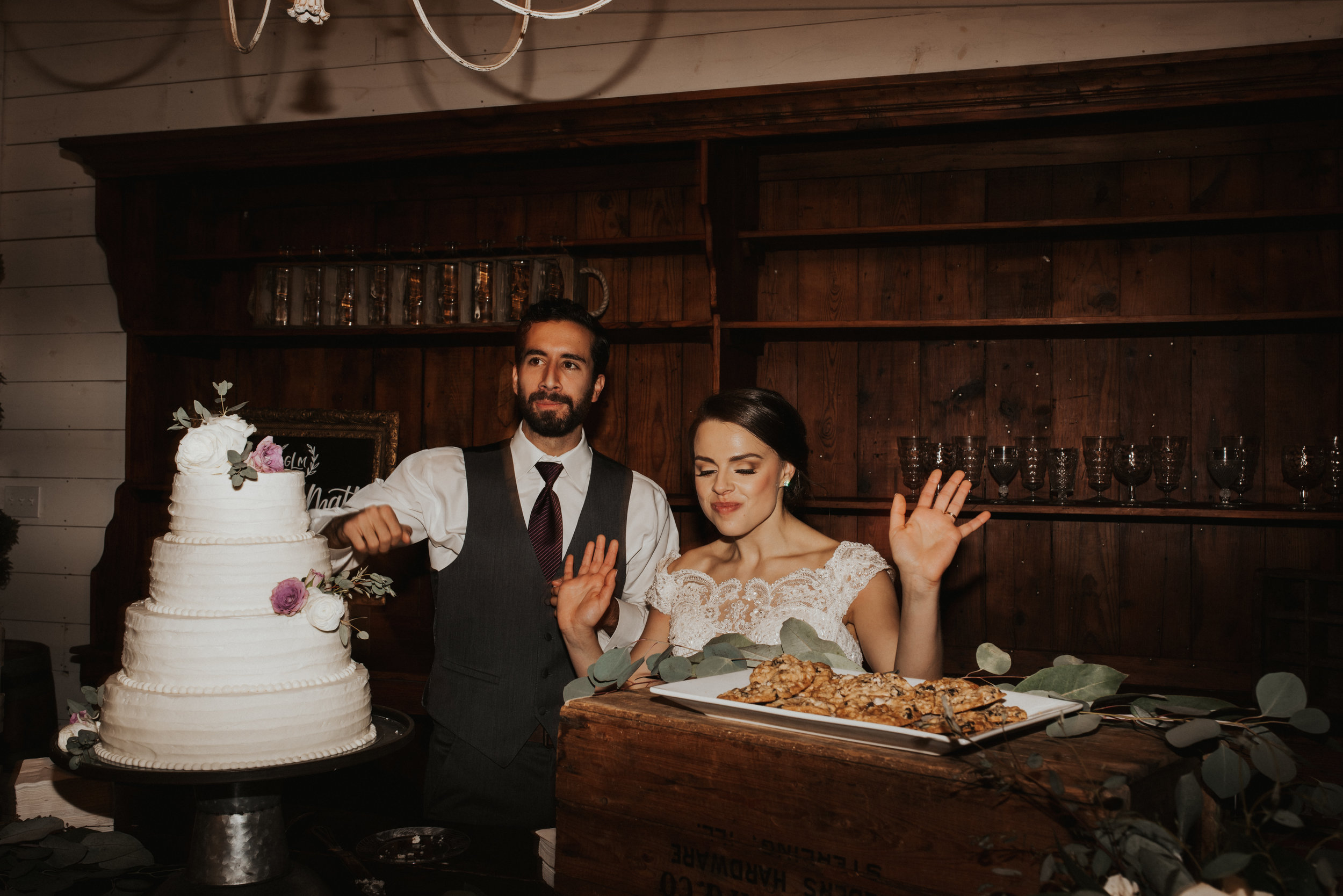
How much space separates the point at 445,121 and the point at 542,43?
0.46m

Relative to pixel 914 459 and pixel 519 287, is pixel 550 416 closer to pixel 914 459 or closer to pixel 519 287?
pixel 519 287

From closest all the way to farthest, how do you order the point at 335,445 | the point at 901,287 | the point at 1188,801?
1. the point at 1188,801
2. the point at 901,287
3. the point at 335,445

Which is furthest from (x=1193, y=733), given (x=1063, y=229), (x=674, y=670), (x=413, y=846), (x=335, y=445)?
(x=335, y=445)

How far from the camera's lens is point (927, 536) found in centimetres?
153

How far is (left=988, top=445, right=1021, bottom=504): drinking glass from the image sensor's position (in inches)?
102

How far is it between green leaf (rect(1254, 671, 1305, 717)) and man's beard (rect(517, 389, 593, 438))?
171 cm

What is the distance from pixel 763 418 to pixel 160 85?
9.13 ft

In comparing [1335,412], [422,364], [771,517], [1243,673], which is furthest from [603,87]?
[1243,673]

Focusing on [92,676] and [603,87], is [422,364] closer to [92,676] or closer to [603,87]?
[603,87]

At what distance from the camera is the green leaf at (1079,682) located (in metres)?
1.02

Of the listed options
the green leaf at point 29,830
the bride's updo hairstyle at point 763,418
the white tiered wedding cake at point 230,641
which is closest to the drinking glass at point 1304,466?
the bride's updo hairstyle at point 763,418

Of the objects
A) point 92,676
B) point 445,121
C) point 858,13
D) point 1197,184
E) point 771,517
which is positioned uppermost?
point 858,13

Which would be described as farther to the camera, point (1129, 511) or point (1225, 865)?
point (1129, 511)

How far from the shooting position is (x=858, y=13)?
280 centimetres
